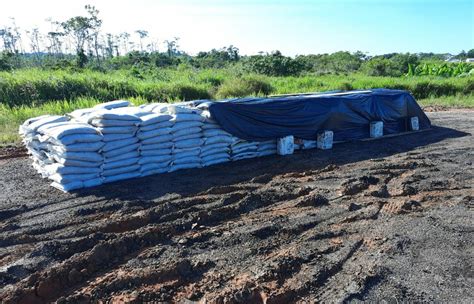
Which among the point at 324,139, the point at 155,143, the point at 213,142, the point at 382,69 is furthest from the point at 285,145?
the point at 382,69

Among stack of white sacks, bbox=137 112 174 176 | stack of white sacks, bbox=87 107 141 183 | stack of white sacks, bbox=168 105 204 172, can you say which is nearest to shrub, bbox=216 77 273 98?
stack of white sacks, bbox=168 105 204 172

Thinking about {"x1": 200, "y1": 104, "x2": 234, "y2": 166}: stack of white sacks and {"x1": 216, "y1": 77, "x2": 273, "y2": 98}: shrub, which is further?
{"x1": 216, "y1": 77, "x2": 273, "y2": 98}: shrub

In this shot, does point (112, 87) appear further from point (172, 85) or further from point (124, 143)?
point (124, 143)

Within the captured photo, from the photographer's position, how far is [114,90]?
1404 centimetres

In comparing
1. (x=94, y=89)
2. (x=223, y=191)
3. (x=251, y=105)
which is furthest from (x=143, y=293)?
(x=94, y=89)

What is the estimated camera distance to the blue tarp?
7457mm

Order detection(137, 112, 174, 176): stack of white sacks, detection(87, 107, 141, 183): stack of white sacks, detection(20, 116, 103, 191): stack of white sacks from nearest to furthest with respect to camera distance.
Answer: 1. detection(20, 116, 103, 191): stack of white sacks
2. detection(87, 107, 141, 183): stack of white sacks
3. detection(137, 112, 174, 176): stack of white sacks

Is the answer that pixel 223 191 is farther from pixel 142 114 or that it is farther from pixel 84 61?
pixel 84 61

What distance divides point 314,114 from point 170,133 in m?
3.41

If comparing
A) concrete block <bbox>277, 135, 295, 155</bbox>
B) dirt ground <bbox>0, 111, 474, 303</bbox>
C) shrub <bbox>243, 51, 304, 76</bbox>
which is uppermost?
shrub <bbox>243, 51, 304, 76</bbox>

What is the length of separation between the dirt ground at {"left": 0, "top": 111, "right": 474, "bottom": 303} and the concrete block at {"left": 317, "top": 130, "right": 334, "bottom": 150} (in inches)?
62.8

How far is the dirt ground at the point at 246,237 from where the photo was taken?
10.6 ft

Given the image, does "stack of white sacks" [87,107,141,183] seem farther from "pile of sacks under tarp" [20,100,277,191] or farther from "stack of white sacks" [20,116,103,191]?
"stack of white sacks" [20,116,103,191]

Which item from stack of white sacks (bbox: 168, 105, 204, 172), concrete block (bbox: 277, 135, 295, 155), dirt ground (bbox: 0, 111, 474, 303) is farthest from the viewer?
concrete block (bbox: 277, 135, 295, 155)
